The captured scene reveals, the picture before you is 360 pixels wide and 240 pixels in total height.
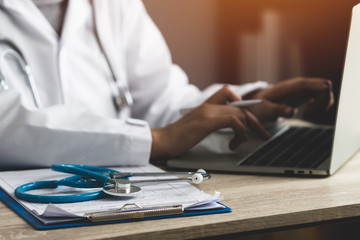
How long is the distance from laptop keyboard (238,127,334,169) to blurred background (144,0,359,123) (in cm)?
60

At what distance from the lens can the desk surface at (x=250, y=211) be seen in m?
0.55

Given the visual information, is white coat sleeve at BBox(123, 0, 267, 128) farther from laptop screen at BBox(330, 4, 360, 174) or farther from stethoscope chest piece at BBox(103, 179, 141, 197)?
stethoscope chest piece at BBox(103, 179, 141, 197)

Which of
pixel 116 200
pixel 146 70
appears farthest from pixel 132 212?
pixel 146 70

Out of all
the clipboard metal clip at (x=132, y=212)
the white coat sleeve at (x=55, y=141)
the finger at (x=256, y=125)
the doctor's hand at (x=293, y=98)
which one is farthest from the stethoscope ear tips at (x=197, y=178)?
the doctor's hand at (x=293, y=98)

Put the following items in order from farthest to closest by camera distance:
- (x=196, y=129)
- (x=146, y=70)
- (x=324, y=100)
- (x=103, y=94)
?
1. (x=146, y=70)
2. (x=103, y=94)
3. (x=324, y=100)
4. (x=196, y=129)

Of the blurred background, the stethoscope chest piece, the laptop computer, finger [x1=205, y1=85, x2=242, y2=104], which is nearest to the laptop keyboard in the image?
the laptop computer

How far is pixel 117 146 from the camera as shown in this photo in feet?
2.97

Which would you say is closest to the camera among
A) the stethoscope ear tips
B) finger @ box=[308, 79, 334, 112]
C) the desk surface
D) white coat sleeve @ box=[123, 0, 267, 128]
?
the desk surface

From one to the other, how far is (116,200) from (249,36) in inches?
58.0

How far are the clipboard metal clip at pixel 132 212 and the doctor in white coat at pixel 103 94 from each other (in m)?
0.30

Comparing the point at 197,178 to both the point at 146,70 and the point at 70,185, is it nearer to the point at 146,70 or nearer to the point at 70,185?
the point at 70,185

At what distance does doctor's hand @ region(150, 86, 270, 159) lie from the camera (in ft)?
3.11

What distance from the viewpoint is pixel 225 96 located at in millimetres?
1034

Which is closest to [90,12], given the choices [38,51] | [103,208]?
[38,51]
